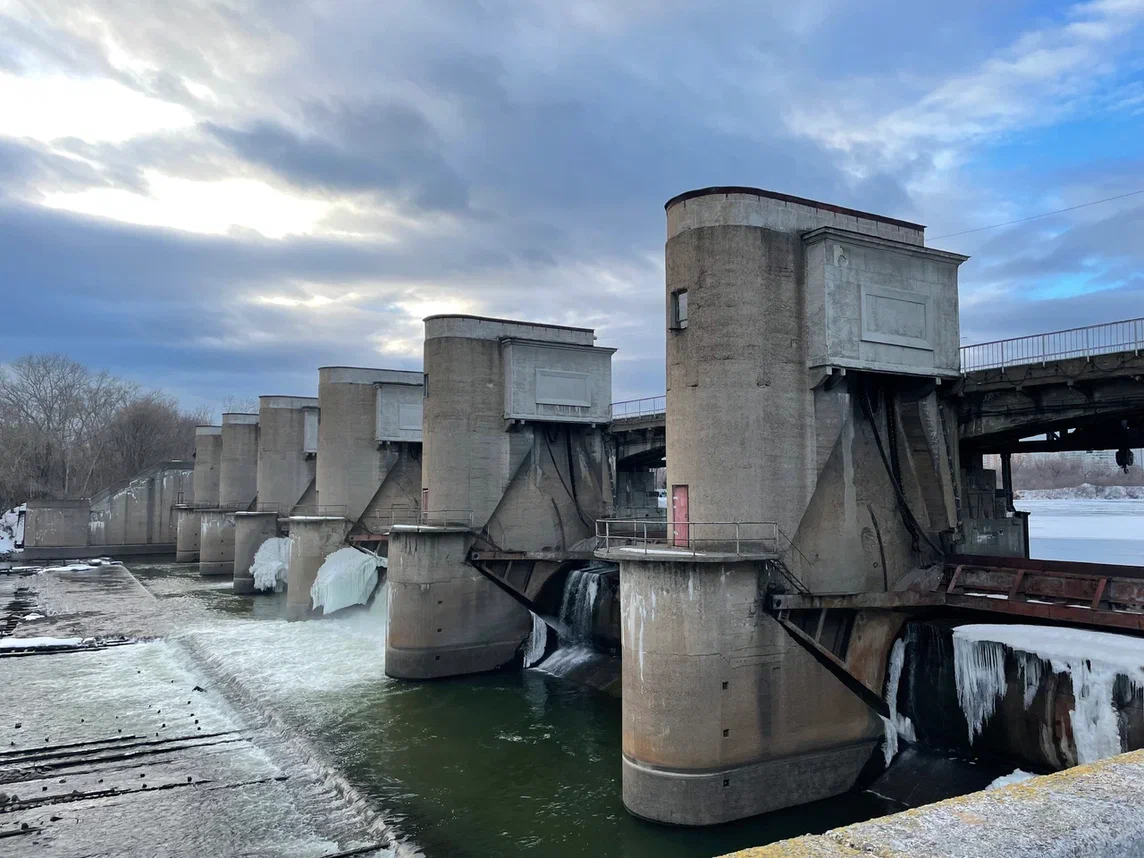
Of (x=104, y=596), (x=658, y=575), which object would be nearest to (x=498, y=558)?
(x=658, y=575)

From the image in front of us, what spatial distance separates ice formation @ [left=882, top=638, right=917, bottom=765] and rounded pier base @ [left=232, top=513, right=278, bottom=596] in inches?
1553

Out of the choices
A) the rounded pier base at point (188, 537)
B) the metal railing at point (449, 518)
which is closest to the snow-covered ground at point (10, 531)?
the rounded pier base at point (188, 537)

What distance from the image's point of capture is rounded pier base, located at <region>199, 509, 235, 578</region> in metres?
55.9

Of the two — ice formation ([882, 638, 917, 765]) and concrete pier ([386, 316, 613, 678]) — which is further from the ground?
concrete pier ([386, 316, 613, 678])

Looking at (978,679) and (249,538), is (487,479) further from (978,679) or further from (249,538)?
(249,538)

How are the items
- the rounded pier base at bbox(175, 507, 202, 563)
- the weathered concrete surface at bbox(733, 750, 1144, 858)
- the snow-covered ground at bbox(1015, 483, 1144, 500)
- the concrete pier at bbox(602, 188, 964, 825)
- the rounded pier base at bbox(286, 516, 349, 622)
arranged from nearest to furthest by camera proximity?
the weathered concrete surface at bbox(733, 750, 1144, 858), the concrete pier at bbox(602, 188, 964, 825), the rounded pier base at bbox(286, 516, 349, 622), the rounded pier base at bbox(175, 507, 202, 563), the snow-covered ground at bbox(1015, 483, 1144, 500)

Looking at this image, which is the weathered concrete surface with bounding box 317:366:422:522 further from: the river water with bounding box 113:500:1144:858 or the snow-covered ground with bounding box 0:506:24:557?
the snow-covered ground with bounding box 0:506:24:557

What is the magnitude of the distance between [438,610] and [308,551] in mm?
13258

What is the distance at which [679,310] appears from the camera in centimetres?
1692

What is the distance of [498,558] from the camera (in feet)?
87.5

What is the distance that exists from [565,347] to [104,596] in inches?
1316

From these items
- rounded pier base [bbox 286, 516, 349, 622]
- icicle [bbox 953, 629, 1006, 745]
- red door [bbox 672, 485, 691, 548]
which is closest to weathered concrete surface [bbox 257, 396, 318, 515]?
rounded pier base [bbox 286, 516, 349, 622]

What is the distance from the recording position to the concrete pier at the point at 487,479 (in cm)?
2653

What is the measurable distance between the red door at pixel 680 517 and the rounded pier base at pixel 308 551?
24.5 meters
